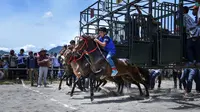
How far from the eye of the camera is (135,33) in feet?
33.4

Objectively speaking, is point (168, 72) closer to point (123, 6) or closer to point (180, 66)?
point (123, 6)

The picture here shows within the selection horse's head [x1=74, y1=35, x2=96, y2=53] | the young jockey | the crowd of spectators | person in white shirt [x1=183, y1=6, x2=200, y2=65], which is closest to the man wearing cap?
the crowd of spectators

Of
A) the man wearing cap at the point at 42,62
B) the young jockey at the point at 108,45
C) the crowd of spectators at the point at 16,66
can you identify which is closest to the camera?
the young jockey at the point at 108,45

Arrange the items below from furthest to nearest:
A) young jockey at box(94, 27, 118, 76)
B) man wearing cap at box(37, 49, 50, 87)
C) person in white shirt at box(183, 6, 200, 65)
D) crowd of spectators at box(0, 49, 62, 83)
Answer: crowd of spectators at box(0, 49, 62, 83) < man wearing cap at box(37, 49, 50, 87) < young jockey at box(94, 27, 118, 76) < person in white shirt at box(183, 6, 200, 65)

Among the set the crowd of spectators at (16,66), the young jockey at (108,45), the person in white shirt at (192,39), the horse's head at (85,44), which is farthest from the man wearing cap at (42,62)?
the person in white shirt at (192,39)

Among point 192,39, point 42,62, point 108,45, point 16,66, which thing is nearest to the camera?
point 192,39

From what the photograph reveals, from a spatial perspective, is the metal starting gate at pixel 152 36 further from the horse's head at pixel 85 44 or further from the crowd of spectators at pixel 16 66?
the crowd of spectators at pixel 16 66

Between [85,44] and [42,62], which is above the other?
[85,44]

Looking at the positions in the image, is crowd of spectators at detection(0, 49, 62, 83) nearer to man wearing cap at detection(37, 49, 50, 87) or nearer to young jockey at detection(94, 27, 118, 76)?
man wearing cap at detection(37, 49, 50, 87)

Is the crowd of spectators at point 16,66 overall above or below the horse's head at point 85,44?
below

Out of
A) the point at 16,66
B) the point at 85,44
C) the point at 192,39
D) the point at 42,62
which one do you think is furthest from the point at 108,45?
the point at 16,66

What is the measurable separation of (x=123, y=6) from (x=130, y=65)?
15.0 feet

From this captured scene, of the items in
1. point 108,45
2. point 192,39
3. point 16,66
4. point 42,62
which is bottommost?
point 16,66

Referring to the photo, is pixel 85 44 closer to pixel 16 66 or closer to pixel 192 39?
pixel 192 39
